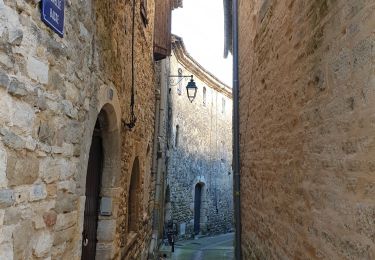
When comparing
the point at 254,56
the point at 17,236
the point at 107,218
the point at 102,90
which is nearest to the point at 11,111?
the point at 17,236

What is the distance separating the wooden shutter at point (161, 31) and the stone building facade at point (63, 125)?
227 cm

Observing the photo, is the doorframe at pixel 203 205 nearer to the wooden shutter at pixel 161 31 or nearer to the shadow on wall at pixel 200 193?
the shadow on wall at pixel 200 193

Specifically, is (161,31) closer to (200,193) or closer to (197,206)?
(200,193)

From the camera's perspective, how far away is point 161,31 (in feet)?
25.6

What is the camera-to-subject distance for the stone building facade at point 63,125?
2.02 m

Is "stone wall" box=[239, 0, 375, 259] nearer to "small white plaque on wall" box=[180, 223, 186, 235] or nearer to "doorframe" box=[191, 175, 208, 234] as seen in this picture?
"small white plaque on wall" box=[180, 223, 186, 235]

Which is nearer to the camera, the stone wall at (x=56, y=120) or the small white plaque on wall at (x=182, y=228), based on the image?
the stone wall at (x=56, y=120)

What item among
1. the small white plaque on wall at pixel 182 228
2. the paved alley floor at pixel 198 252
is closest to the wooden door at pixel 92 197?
the paved alley floor at pixel 198 252

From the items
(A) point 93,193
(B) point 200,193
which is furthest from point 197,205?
(A) point 93,193

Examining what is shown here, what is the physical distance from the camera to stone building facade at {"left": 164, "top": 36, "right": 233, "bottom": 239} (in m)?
14.1

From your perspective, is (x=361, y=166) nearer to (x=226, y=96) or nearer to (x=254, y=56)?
(x=254, y=56)

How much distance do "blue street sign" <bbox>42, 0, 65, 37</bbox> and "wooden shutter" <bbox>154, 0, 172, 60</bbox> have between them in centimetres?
493

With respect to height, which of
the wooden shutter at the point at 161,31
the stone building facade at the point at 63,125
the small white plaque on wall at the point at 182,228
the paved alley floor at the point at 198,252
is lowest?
the paved alley floor at the point at 198,252

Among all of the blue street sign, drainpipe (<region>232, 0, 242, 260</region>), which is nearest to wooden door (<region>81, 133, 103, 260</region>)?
the blue street sign
